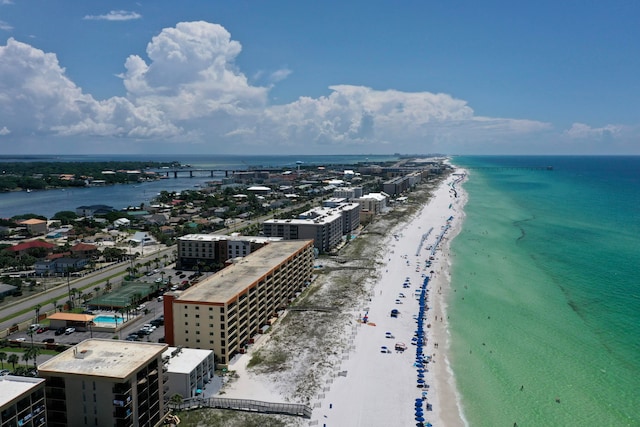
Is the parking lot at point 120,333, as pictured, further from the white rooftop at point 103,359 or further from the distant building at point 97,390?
Result: the distant building at point 97,390

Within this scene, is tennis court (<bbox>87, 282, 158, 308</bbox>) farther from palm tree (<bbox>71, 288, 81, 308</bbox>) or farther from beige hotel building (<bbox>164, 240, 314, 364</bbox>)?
beige hotel building (<bbox>164, 240, 314, 364</bbox>)

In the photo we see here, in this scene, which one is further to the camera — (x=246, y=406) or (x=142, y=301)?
(x=142, y=301)

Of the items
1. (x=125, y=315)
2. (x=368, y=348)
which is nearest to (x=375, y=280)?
(x=368, y=348)

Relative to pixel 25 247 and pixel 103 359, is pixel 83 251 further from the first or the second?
pixel 103 359

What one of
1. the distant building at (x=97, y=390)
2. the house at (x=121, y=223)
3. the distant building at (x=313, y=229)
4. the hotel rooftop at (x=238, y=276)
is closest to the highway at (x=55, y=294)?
the distant building at (x=313, y=229)

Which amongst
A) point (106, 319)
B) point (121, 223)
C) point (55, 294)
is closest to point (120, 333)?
point (106, 319)

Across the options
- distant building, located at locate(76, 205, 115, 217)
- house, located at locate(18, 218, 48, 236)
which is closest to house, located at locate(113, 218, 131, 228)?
house, located at locate(18, 218, 48, 236)
